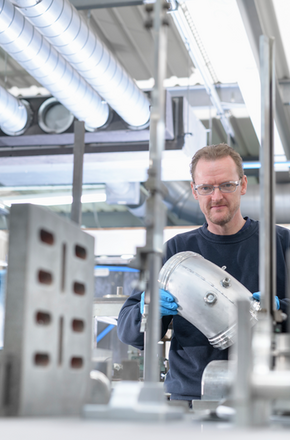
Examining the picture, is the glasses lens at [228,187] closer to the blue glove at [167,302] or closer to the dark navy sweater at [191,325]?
the dark navy sweater at [191,325]

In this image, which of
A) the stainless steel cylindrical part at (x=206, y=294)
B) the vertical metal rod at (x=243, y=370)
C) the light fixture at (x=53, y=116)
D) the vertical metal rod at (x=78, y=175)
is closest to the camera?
the vertical metal rod at (x=243, y=370)

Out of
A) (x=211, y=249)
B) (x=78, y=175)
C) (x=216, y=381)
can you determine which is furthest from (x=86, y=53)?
(x=216, y=381)

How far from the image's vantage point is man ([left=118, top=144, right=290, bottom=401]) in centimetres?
162

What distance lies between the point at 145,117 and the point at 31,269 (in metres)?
2.79

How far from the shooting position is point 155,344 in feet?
2.04

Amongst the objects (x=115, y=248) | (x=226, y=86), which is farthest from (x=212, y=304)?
(x=115, y=248)

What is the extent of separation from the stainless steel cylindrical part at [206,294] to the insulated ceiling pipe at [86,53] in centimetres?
139

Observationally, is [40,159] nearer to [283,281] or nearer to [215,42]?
Answer: [215,42]

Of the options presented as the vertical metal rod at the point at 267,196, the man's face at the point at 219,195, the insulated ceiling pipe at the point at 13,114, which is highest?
the insulated ceiling pipe at the point at 13,114

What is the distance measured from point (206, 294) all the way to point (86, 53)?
165 cm

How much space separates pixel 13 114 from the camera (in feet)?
10.6

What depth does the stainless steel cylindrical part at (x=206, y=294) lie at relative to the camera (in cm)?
133

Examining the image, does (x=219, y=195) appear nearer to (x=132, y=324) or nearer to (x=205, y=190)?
(x=205, y=190)

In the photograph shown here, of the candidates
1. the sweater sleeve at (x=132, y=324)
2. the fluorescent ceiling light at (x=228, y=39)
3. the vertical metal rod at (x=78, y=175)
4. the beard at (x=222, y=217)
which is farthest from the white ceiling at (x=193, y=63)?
the vertical metal rod at (x=78, y=175)
